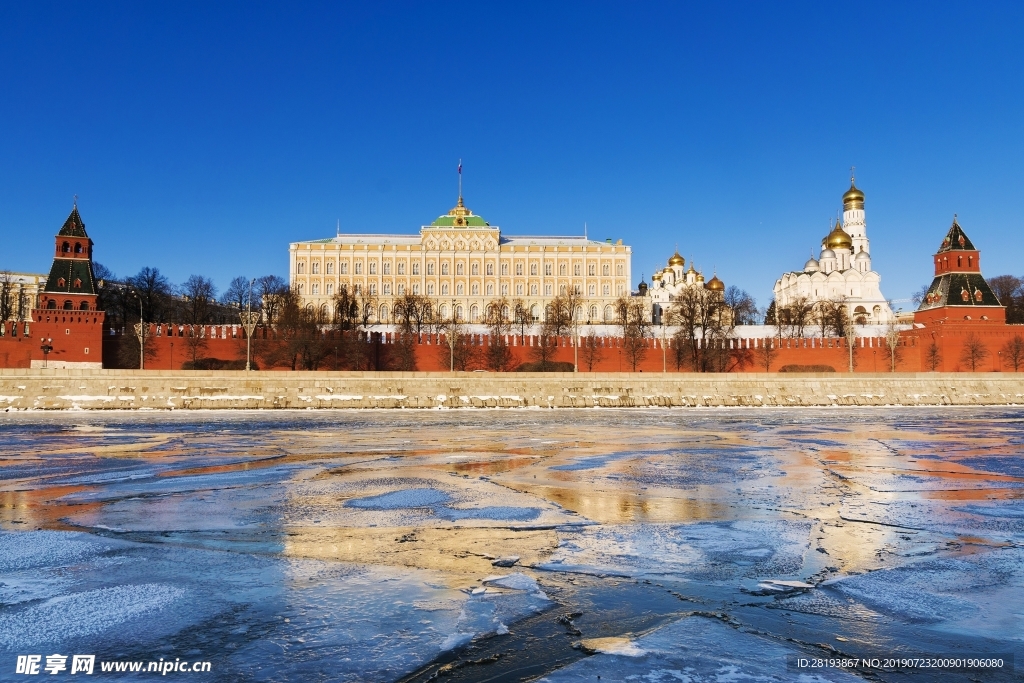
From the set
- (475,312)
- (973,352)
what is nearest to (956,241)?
(973,352)

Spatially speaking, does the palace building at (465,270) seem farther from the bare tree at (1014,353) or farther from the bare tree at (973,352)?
the bare tree at (1014,353)

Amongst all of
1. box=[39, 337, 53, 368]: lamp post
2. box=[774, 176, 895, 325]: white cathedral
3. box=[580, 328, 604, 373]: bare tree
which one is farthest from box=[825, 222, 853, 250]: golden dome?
box=[39, 337, 53, 368]: lamp post

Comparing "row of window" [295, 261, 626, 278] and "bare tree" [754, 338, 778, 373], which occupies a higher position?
"row of window" [295, 261, 626, 278]

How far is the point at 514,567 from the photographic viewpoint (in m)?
5.32

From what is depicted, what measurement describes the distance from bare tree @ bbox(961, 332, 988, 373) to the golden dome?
29.5 m

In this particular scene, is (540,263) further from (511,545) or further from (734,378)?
(511,545)

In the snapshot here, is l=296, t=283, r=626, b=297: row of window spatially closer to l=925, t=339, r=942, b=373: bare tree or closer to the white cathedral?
the white cathedral

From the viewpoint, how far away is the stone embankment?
28984 millimetres

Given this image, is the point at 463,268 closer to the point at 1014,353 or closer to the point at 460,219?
the point at 460,219

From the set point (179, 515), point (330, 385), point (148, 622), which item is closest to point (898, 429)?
point (179, 515)

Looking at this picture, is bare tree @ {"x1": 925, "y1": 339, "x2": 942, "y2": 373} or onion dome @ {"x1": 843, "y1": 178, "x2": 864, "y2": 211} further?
onion dome @ {"x1": 843, "y1": 178, "x2": 864, "y2": 211}

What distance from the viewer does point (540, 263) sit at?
8744cm

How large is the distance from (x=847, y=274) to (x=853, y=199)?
10.8 meters

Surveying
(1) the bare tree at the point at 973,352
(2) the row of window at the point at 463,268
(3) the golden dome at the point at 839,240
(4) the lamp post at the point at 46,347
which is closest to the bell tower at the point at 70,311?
(4) the lamp post at the point at 46,347
